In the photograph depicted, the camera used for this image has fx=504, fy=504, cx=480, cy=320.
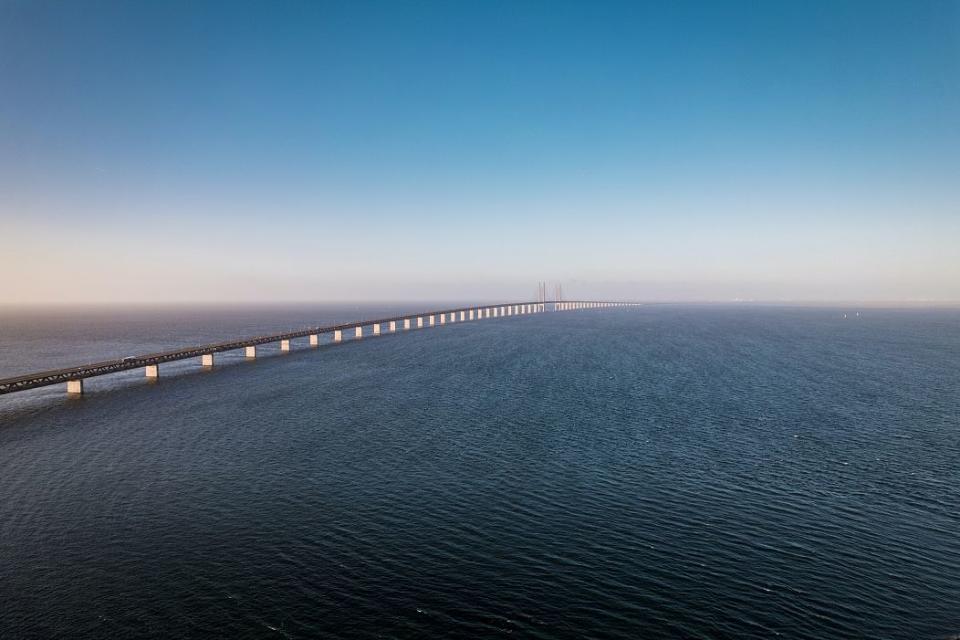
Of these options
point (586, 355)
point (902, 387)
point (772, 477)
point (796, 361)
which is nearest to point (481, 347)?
point (586, 355)

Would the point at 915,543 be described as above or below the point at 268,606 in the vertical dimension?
below

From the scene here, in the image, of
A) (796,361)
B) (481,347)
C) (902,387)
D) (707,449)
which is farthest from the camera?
(481,347)

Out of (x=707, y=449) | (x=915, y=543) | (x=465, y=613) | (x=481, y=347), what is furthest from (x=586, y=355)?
(x=465, y=613)

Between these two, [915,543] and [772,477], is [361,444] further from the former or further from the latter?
[915,543]

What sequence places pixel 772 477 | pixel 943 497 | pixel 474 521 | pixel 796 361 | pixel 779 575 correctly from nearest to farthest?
pixel 779 575, pixel 474 521, pixel 943 497, pixel 772 477, pixel 796 361

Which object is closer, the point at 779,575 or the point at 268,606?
the point at 268,606

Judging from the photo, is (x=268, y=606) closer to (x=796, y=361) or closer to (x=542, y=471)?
(x=542, y=471)
